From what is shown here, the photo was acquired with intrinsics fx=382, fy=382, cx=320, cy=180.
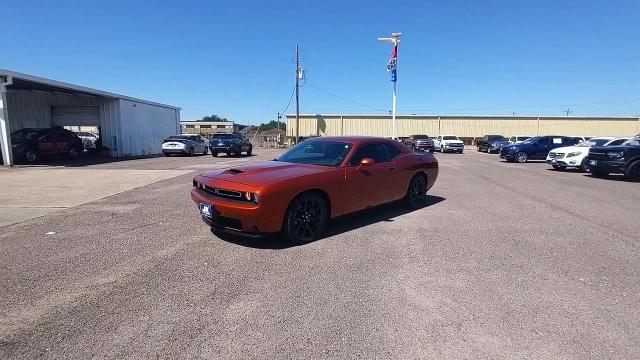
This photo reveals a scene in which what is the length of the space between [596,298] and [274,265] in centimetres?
321

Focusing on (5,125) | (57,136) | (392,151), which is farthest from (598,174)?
(57,136)

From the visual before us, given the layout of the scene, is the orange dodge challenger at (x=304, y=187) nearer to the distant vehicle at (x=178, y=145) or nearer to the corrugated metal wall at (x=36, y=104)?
the distant vehicle at (x=178, y=145)

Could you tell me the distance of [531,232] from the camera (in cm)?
592

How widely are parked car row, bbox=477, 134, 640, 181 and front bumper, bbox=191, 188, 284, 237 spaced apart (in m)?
13.4

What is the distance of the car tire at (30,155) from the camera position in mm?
17744

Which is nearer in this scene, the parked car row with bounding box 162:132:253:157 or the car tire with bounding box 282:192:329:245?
the car tire with bounding box 282:192:329:245

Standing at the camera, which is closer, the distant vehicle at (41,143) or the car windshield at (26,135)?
the distant vehicle at (41,143)

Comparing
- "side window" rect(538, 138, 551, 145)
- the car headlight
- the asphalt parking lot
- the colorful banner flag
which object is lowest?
the asphalt parking lot

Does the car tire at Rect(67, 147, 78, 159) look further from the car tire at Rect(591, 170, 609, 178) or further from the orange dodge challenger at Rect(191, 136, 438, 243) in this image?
the car tire at Rect(591, 170, 609, 178)

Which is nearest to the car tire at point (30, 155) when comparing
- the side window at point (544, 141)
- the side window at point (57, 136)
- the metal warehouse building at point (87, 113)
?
the side window at point (57, 136)

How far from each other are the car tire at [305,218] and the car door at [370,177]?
577 mm

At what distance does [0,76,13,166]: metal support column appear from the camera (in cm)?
1515

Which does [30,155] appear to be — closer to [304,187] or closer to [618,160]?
[304,187]

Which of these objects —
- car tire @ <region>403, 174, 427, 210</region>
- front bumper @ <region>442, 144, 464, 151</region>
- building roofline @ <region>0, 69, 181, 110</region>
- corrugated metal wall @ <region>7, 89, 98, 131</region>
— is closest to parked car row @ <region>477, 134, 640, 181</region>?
car tire @ <region>403, 174, 427, 210</region>
